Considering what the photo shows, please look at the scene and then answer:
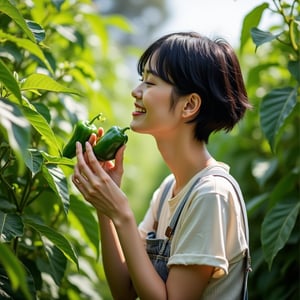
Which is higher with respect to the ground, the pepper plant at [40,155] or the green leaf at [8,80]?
the green leaf at [8,80]

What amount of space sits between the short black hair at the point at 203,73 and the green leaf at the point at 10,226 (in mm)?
518

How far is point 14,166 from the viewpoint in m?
2.02

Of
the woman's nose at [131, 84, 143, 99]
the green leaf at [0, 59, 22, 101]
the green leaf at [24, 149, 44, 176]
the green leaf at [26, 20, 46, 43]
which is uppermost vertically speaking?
the green leaf at [26, 20, 46, 43]

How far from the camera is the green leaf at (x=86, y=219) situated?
2.11 meters

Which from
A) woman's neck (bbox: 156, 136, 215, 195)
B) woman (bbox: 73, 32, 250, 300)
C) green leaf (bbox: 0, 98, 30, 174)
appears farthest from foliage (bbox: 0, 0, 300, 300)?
woman's neck (bbox: 156, 136, 215, 195)

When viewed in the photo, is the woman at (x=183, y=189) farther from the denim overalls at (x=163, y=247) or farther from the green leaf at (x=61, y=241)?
the green leaf at (x=61, y=241)

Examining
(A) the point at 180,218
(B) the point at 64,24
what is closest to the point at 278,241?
(A) the point at 180,218

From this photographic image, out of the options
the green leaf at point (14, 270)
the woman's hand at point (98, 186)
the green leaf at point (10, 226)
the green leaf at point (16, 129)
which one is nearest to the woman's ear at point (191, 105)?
the woman's hand at point (98, 186)

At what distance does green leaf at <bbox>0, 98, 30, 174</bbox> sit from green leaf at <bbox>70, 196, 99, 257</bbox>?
90cm

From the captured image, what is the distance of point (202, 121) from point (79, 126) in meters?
0.34

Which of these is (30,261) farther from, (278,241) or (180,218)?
(278,241)

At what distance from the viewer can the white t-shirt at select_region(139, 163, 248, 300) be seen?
1.69 metres

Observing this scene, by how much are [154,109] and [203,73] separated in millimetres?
169

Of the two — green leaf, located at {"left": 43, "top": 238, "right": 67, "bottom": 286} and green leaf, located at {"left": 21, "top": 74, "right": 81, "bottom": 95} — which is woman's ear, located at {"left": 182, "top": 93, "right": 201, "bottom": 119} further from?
green leaf, located at {"left": 43, "top": 238, "right": 67, "bottom": 286}
